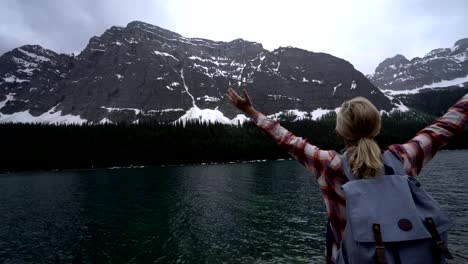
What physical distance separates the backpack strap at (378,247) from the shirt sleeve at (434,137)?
108 centimetres

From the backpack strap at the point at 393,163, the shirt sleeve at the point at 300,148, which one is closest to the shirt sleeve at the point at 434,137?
the backpack strap at the point at 393,163

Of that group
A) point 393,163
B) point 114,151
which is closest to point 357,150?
point 393,163

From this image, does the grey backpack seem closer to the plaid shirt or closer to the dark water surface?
the plaid shirt

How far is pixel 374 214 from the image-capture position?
270 centimetres

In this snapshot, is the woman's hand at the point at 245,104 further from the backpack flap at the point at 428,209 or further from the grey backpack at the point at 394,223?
the backpack flap at the point at 428,209

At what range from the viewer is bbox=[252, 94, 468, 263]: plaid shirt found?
132 inches

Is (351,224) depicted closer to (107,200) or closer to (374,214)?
(374,214)

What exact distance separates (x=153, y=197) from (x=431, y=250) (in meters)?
57.1

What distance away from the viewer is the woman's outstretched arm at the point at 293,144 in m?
3.52

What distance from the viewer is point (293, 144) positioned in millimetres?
3863

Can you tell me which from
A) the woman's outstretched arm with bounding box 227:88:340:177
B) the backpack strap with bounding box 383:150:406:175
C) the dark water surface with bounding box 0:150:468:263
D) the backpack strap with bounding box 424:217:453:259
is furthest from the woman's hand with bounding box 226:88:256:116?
the dark water surface with bounding box 0:150:468:263

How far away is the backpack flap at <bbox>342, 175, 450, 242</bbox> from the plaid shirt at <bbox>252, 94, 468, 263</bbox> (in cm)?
49

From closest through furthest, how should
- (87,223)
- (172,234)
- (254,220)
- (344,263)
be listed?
1. (344,263)
2. (172,234)
3. (254,220)
4. (87,223)

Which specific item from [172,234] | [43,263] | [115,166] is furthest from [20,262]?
[115,166]
